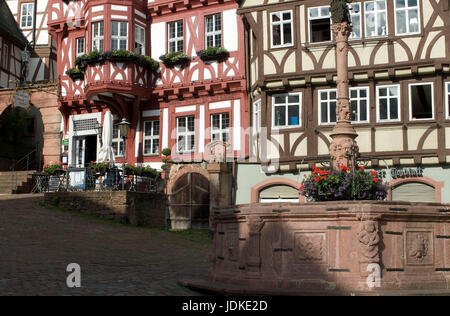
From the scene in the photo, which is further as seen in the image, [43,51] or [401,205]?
[43,51]

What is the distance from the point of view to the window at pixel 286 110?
810 inches

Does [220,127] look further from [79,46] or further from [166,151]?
[79,46]

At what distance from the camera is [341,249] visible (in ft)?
26.8

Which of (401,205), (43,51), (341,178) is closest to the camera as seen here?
(401,205)

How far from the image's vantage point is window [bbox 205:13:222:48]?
23730 millimetres

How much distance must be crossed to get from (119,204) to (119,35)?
26.0 feet

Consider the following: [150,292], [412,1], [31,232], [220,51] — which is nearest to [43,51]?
[220,51]

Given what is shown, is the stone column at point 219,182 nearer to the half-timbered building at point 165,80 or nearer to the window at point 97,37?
the half-timbered building at point 165,80

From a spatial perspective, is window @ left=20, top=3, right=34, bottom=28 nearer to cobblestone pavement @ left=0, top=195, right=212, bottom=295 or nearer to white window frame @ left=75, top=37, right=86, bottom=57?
white window frame @ left=75, top=37, right=86, bottom=57

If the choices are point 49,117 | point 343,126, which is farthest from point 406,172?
point 49,117

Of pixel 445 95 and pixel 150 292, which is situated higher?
pixel 445 95

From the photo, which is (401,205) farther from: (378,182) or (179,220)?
(179,220)

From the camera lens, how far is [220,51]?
2294 cm

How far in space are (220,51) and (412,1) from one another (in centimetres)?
734
